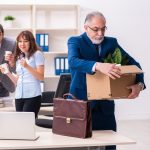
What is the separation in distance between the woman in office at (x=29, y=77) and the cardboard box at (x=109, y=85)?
113cm

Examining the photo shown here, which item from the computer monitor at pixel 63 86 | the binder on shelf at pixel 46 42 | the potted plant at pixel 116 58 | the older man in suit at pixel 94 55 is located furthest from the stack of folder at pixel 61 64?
the potted plant at pixel 116 58

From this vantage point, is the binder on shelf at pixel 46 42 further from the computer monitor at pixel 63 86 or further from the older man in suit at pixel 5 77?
the computer monitor at pixel 63 86

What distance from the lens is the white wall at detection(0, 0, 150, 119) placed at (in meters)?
6.42

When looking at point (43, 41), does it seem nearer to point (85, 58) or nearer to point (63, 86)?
point (63, 86)

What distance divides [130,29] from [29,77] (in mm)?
3592

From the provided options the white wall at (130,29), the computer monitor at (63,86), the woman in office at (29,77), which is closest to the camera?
the computer monitor at (63,86)

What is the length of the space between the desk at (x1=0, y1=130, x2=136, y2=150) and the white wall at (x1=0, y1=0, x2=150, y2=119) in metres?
4.33

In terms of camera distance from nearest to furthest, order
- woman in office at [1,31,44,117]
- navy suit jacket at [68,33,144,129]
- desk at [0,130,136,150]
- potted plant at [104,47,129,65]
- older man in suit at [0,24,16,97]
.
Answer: desk at [0,130,136,150], potted plant at [104,47,129,65], navy suit jacket at [68,33,144,129], woman in office at [1,31,44,117], older man in suit at [0,24,16,97]

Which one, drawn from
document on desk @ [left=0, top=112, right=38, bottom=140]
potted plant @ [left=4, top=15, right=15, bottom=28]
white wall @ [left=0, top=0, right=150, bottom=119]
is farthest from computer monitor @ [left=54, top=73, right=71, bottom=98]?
white wall @ [left=0, top=0, right=150, bottom=119]

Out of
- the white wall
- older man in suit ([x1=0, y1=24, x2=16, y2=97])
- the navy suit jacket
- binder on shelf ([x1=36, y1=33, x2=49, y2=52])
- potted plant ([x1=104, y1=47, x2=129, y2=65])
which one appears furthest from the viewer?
the white wall

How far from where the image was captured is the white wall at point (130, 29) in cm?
642

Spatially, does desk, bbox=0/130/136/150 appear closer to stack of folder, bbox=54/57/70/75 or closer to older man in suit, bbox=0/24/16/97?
older man in suit, bbox=0/24/16/97

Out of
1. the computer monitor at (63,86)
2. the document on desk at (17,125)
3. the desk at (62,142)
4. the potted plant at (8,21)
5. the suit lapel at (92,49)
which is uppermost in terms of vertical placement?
the potted plant at (8,21)

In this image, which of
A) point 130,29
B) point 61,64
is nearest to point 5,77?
point 61,64
